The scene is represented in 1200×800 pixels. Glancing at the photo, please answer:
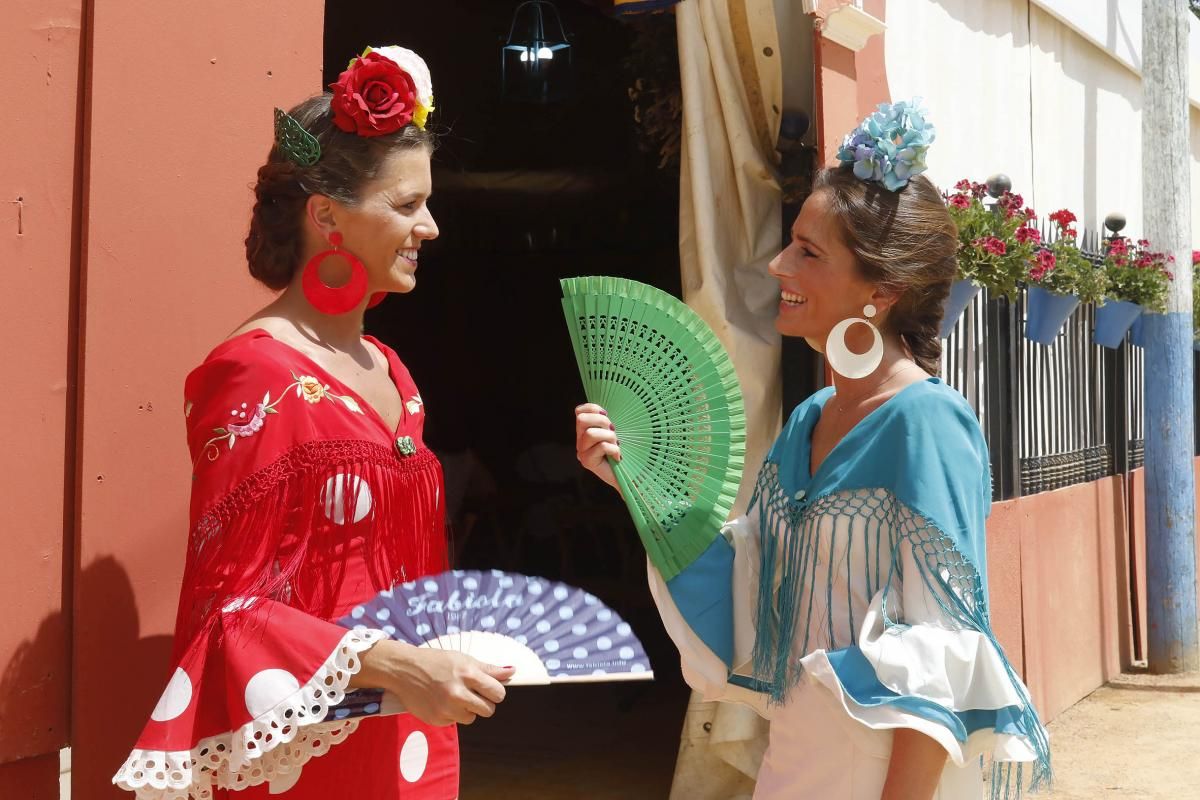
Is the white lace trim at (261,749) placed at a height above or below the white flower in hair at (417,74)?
below

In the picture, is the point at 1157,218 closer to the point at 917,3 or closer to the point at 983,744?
the point at 917,3

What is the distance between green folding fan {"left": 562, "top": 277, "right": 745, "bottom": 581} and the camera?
90.4 inches

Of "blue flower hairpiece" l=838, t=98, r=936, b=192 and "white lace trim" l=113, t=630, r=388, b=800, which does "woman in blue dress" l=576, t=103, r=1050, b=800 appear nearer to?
"blue flower hairpiece" l=838, t=98, r=936, b=192

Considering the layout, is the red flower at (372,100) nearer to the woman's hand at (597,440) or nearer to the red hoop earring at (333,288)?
the red hoop earring at (333,288)

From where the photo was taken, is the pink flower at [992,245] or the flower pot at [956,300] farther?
the pink flower at [992,245]

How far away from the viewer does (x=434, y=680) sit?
183 cm

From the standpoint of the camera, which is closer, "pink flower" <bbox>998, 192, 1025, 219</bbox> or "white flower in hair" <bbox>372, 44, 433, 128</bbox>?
"white flower in hair" <bbox>372, 44, 433, 128</bbox>

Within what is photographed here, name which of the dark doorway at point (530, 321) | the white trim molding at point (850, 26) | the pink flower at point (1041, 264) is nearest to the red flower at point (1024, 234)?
the pink flower at point (1041, 264)

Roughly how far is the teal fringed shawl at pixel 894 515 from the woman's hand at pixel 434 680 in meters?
0.53

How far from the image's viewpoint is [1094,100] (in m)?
8.08

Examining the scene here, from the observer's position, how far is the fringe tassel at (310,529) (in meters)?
1.91

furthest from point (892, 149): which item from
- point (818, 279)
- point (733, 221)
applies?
point (733, 221)

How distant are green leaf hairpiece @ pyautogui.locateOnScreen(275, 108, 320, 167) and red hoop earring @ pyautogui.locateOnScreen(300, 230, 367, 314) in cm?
13

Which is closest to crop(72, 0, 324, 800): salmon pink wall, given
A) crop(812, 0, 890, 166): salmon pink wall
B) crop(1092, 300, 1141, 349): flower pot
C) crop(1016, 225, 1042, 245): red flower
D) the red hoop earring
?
the red hoop earring
